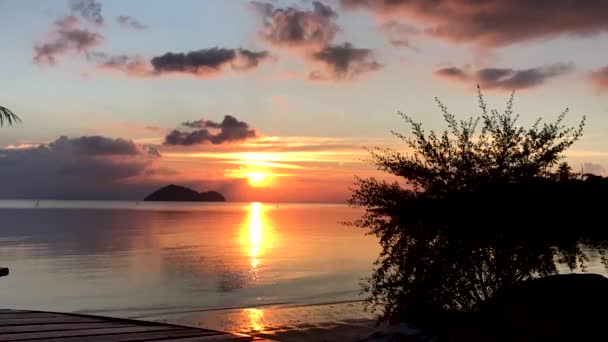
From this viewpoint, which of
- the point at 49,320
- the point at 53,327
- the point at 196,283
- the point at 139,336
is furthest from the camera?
the point at 196,283

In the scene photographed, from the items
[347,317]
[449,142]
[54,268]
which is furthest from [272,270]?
[449,142]

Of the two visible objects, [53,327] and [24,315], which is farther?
[24,315]

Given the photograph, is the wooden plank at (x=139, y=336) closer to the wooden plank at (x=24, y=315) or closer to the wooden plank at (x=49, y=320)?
the wooden plank at (x=49, y=320)

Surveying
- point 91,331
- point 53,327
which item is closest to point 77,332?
point 91,331

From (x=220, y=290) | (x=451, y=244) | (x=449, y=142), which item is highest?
(x=449, y=142)

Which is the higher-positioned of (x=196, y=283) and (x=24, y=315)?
(x=24, y=315)

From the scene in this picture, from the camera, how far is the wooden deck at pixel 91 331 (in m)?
6.45

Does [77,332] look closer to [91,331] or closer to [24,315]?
[91,331]

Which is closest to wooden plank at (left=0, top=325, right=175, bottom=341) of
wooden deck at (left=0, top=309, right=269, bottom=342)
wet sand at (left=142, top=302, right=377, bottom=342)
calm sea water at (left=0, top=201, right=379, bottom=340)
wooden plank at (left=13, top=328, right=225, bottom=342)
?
wooden deck at (left=0, top=309, right=269, bottom=342)

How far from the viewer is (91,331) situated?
6.82m

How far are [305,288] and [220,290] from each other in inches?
193

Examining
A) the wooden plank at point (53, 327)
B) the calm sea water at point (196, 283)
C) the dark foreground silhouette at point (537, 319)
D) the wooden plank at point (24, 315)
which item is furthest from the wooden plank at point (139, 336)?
the calm sea water at point (196, 283)

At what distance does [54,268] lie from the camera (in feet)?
130

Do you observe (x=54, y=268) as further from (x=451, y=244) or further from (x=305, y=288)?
(x=451, y=244)
